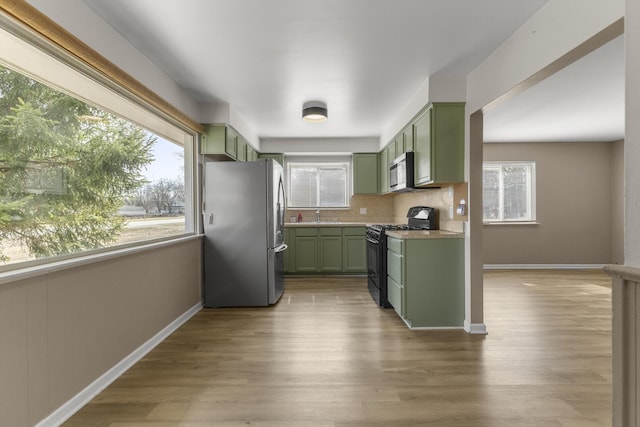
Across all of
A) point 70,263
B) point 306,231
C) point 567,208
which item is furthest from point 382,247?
point 567,208

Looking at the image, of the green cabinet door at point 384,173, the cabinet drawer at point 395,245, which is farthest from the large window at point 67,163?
the green cabinet door at point 384,173

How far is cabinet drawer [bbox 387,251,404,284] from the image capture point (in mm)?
2943

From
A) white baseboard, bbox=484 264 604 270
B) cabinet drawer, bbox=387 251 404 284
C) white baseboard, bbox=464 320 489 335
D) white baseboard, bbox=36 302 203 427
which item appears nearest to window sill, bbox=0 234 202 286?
white baseboard, bbox=36 302 203 427

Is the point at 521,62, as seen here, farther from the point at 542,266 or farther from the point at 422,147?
the point at 542,266

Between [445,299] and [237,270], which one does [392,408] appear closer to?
[445,299]

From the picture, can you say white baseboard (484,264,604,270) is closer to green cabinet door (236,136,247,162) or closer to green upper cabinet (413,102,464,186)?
green upper cabinet (413,102,464,186)

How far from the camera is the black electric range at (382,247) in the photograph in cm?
349

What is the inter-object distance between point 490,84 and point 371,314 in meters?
2.35

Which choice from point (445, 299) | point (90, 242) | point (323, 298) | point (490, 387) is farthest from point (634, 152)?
point (323, 298)

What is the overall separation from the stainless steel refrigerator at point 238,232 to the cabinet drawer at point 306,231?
58.5 inches

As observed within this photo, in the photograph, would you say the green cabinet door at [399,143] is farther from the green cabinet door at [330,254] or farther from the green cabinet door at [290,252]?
the green cabinet door at [290,252]

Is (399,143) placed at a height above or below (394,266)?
above

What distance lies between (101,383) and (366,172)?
433 cm

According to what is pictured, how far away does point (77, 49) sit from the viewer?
5.65 ft
